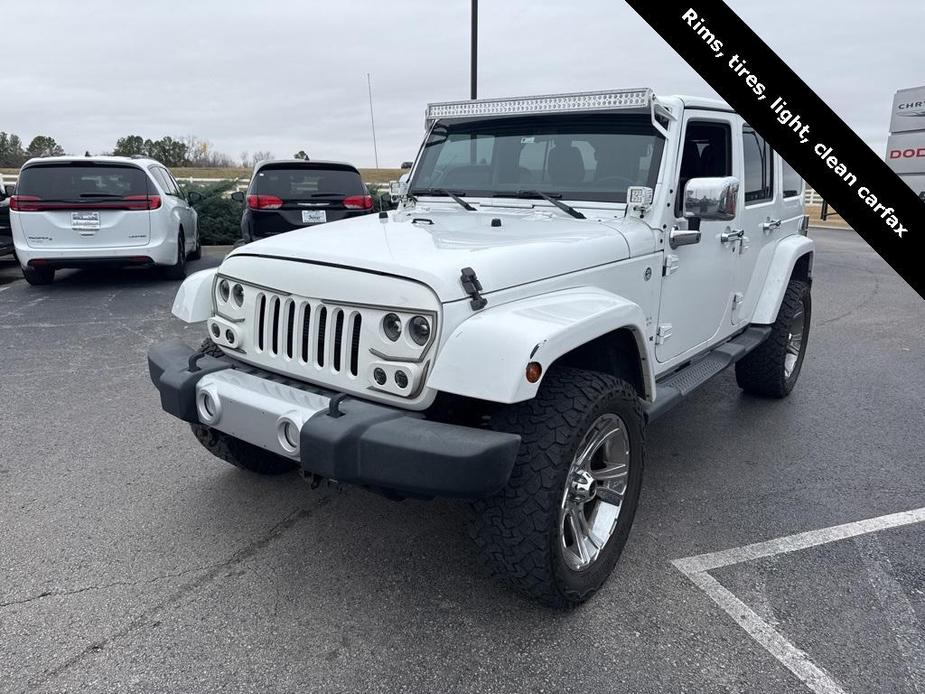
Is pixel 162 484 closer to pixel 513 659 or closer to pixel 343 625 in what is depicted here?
pixel 343 625

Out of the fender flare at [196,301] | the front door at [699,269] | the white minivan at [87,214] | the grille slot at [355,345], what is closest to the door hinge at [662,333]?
the front door at [699,269]

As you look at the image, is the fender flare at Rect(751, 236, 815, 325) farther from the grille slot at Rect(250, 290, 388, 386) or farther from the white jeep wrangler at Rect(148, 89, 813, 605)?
the grille slot at Rect(250, 290, 388, 386)

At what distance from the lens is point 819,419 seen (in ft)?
16.1

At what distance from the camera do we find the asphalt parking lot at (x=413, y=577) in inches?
95.6

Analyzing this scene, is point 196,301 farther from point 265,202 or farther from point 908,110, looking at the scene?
point 908,110

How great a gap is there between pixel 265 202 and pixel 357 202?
1194mm

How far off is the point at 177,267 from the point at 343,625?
27.1ft

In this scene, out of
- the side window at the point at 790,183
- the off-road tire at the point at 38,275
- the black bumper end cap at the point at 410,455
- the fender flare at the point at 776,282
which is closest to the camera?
the black bumper end cap at the point at 410,455

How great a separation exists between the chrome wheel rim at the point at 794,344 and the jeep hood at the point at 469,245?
7.83ft

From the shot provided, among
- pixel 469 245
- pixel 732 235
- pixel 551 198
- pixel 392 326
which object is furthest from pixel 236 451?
pixel 732 235

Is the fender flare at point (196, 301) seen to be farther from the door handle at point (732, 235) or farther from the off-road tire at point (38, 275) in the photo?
the off-road tire at point (38, 275)

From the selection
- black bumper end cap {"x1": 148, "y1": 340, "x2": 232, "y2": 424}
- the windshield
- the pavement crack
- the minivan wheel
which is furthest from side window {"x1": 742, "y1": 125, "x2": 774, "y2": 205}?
the minivan wheel

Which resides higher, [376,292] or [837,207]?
[837,207]

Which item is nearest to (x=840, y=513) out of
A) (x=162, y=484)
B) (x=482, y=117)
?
(x=482, y=117)
